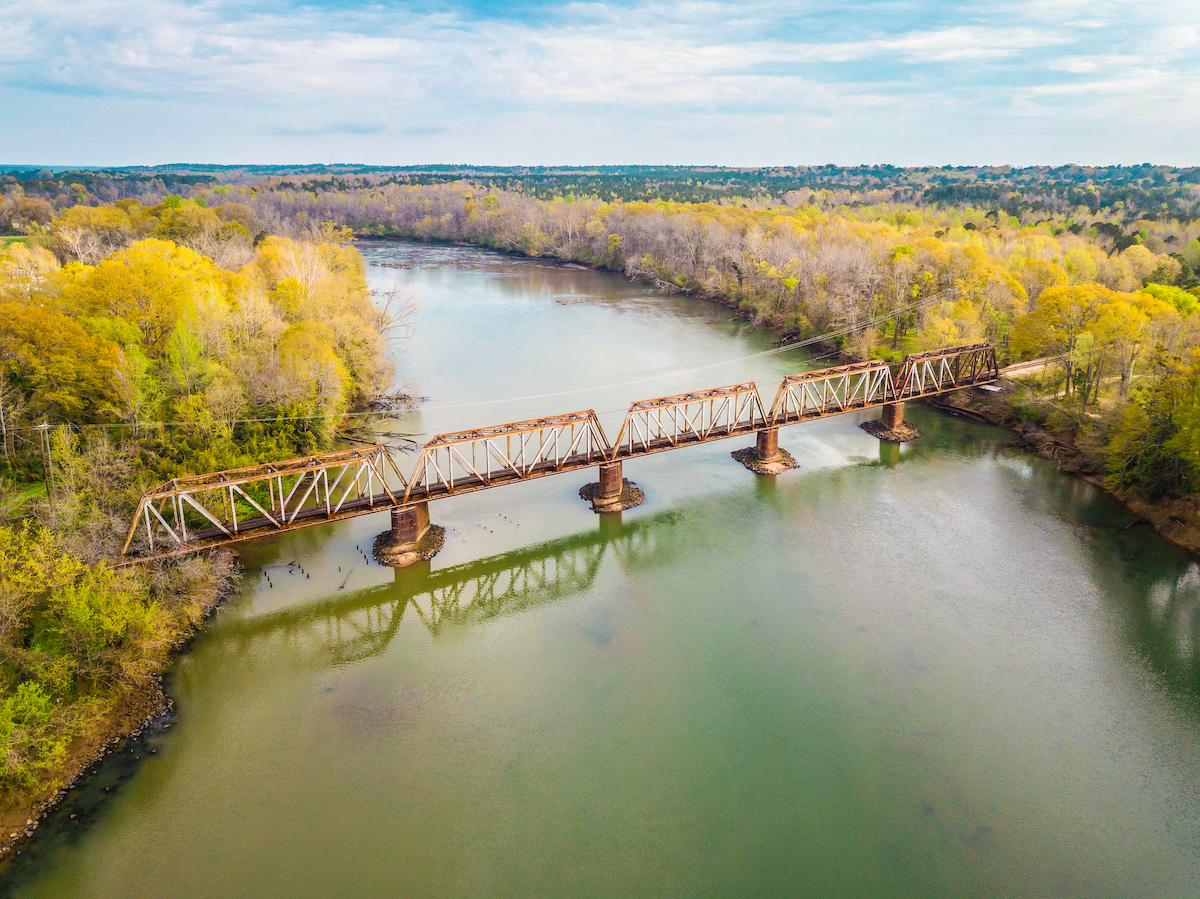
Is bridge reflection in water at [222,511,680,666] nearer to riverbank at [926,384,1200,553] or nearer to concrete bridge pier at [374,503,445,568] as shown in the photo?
concrete bridge pier at [374,503,445,568]

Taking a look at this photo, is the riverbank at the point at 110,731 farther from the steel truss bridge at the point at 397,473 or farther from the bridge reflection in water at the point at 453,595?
the steel truss bridge at the point at 397,473

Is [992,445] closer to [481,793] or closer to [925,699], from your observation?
[925,699]

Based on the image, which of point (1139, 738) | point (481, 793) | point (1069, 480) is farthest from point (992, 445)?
point (481, 793)

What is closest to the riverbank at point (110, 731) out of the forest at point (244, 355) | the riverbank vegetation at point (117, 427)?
Result: the riverbank vegetation at point (117, 427)

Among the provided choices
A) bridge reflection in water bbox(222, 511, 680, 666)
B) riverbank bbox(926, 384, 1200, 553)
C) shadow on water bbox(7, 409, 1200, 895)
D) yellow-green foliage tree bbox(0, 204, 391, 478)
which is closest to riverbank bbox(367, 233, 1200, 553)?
riverbank bbox(926, 384, 1200, 553)

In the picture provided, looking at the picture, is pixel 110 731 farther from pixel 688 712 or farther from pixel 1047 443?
pixel 1047 443

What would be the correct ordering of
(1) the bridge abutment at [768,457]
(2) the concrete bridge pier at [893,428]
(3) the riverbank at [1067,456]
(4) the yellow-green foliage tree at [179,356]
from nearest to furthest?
1. (4) the yellow-green foliage tree at [179,356]
2. (3) the riverbank at [1067,456]
3. (1) the bridge abutment at [768,457]
4. (2) the concrete bridge pier at [893,428]
